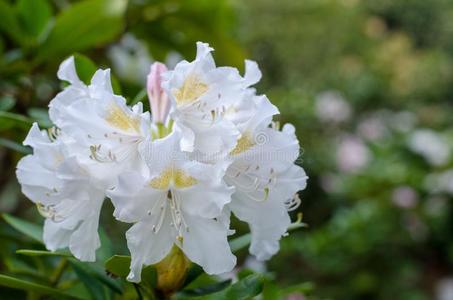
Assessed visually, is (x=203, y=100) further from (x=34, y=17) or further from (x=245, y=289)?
(x=34, y=17)

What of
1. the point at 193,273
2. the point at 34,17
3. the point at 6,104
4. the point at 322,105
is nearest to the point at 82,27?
the point at 34,17

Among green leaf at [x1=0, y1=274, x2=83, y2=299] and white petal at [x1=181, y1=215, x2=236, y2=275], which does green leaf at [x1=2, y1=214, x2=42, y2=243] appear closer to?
green leaf at [x1=0, y1=274, x2=83, y2=299]

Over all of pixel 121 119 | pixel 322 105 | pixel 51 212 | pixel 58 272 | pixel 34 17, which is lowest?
pixel 58 272

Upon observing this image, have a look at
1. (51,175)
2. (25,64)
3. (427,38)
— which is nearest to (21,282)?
(51,175)

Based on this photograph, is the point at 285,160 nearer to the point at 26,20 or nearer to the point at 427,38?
the point at 26,20

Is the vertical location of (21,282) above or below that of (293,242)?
above

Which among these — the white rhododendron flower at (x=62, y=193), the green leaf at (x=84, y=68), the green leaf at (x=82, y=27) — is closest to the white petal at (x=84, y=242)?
the white rhododendron flower at (x=62, y=193)

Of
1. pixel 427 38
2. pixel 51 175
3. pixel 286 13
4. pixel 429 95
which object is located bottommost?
pixel 51 175
